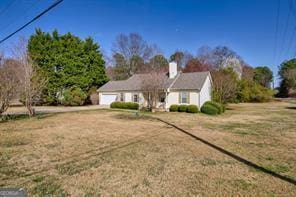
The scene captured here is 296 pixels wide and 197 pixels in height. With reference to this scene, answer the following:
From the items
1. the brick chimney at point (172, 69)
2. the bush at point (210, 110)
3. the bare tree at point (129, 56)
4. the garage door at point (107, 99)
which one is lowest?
the bush at point (210, 110)

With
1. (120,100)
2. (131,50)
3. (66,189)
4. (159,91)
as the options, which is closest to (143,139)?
(66,189)

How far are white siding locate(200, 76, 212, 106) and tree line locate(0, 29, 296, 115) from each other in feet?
2.88

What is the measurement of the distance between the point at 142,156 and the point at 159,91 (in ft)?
54.8

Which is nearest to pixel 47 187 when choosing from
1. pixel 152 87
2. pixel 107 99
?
pixel 152 87

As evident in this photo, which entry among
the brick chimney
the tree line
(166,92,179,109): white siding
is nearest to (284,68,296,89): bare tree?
the tree line

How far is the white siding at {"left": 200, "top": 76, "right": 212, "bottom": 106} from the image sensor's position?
22.9 metres

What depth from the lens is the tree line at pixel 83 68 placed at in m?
16.3

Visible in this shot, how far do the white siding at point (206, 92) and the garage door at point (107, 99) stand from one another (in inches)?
500

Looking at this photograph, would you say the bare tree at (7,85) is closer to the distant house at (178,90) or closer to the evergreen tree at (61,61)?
the distant house at (178,90)

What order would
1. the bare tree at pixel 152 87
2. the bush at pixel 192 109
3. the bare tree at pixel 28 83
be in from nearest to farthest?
the bare tree at pixel 28 83, the bush at pixel 192 109, the bare tree at pixel 152 87

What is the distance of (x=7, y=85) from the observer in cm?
1436

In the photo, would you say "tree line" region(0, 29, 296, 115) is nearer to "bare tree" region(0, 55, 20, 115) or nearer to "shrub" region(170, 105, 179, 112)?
"bare tree" region(0, 55, 20, 115)

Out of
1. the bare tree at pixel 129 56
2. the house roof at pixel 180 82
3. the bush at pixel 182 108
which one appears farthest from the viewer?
the bare tree at pixel 129 56

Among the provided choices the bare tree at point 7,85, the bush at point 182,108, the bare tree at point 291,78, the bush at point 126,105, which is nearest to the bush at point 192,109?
the bush at point 182,108
